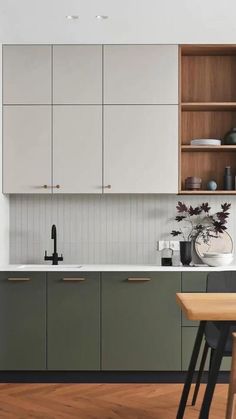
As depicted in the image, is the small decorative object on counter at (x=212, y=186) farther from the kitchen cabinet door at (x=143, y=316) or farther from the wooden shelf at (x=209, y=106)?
the kitchen cabinet door at (x=143, y=316)

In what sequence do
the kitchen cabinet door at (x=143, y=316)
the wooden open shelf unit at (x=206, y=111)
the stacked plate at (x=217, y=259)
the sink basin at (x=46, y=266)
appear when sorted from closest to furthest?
1. the kitchen cabinet door at (x=143, y=316)
2. the sink basin at (x=46, y=266)
3. the stacked plate at (x=217, y=259)
4. the wooden open shelf unit at (x=206, y=111)

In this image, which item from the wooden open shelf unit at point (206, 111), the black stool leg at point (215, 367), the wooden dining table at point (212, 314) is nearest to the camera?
the wooden dining table at point (212, 314)

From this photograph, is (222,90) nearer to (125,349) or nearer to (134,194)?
(134,194)

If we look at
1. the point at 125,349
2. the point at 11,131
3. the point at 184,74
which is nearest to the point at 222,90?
the point at 184,74

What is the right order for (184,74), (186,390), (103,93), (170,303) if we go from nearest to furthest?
(186,390) → (170,303) → (103,93) → (184,74)

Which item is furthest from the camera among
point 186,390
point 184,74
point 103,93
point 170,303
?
point 184,74

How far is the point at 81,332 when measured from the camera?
4.45 m

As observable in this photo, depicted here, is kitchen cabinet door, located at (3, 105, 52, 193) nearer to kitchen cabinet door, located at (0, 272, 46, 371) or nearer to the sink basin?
the sink basin

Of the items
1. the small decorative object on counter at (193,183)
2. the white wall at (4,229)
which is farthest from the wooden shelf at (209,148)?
the white wall at (4,229)
